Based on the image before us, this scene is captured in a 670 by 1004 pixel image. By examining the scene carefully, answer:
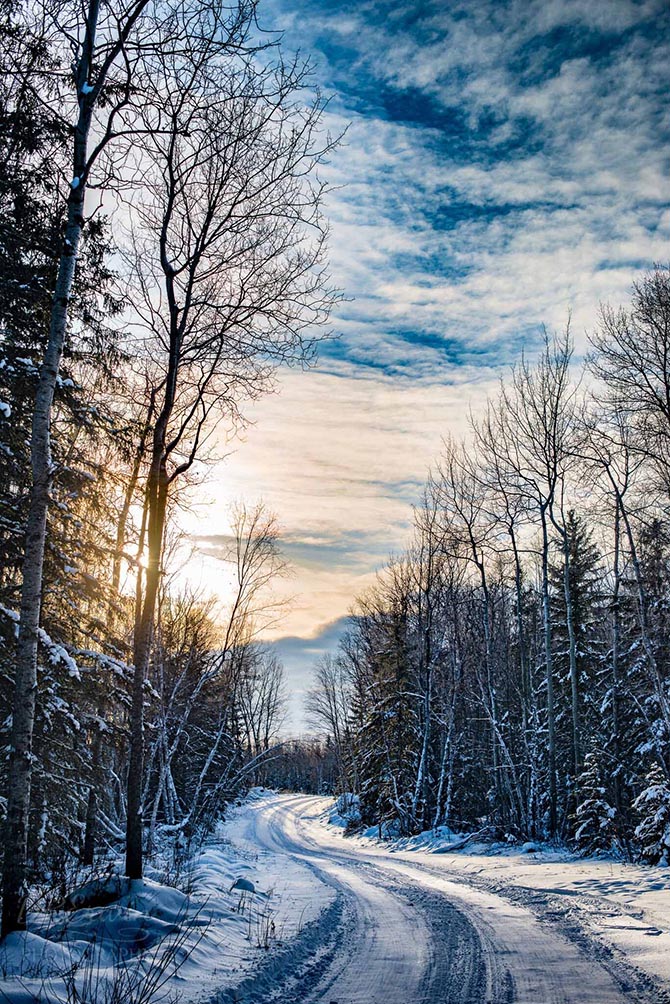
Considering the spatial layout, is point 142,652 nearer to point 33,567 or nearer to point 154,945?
point 33,567

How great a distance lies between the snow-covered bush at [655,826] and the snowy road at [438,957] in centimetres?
368

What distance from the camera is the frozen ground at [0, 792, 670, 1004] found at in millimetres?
5516

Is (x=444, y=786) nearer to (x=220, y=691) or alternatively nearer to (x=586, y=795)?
(x=220, y=691)

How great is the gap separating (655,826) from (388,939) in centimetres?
769

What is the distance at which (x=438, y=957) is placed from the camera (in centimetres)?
694

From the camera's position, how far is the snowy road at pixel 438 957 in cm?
559

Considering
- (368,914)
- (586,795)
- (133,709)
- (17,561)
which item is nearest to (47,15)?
(17,561)

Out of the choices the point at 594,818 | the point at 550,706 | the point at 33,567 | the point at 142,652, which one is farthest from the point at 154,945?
the point at 550,706

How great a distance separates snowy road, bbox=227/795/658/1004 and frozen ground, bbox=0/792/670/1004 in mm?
19

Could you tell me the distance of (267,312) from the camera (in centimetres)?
1110

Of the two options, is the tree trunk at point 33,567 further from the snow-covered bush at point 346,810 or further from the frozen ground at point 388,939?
the snow-covered bush at point 346,810

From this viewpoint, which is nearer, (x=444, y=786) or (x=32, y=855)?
(x=32, y=855)

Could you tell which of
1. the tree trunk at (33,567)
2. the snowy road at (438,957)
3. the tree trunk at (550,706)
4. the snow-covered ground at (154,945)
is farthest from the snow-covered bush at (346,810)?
the tree trunk at (33,567)

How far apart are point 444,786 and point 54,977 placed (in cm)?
2687
